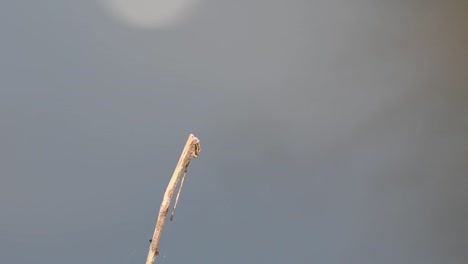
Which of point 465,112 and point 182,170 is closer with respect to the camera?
point 182,170

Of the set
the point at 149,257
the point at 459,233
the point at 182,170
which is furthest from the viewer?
the point at 459,233

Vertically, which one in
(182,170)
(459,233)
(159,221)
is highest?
(459,233)

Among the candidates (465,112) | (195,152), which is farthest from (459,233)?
(195,152)

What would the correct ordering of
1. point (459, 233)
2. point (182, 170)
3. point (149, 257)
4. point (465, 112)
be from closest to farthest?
point (149, 257) → point (182, 170) → point (465, 112) → point (459, 233)

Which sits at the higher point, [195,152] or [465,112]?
[465,112]

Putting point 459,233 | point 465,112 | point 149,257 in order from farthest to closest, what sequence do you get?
point 459,233, point 465,112, point 149,257

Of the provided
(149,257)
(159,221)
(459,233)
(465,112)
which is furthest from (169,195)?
(459,233)

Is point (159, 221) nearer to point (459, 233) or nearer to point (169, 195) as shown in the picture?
point (169, 195)

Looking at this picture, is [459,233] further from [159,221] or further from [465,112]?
[159,221]

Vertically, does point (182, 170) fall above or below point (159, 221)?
above
